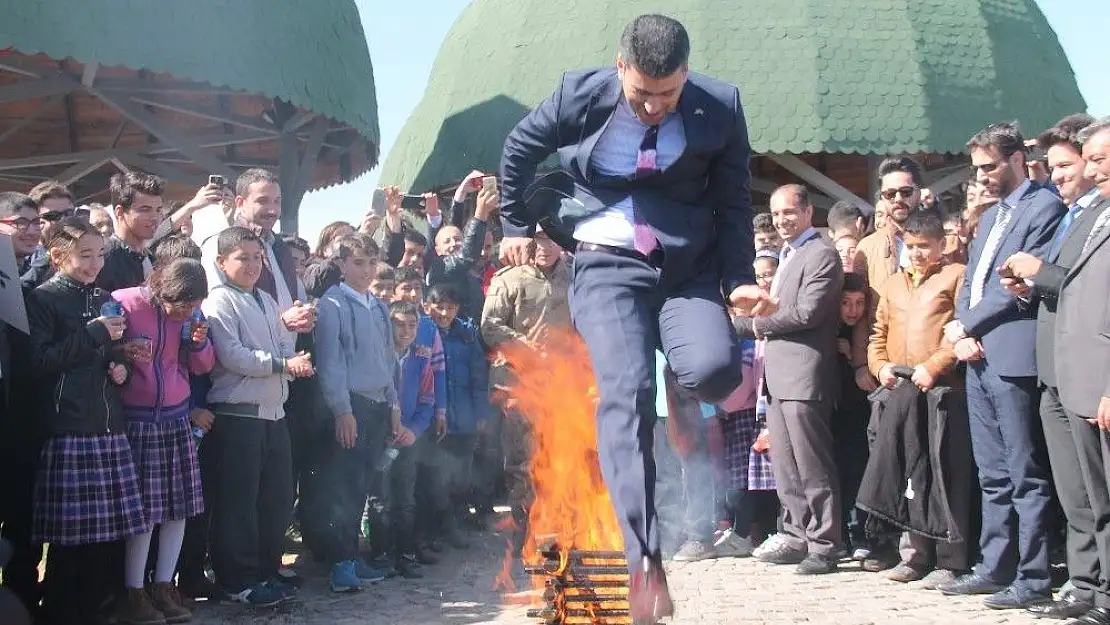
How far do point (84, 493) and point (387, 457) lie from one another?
99.6 inches

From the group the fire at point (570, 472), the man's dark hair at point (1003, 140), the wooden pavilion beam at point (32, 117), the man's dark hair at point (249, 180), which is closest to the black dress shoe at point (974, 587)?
the fire at point (570, 472)

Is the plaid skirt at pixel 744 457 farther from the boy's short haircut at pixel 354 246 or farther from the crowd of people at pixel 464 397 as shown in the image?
the boy's short haircut at pixel 354 246

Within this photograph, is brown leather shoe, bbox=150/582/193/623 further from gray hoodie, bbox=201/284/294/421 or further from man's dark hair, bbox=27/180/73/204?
man's dark hair, bbox=27/180/73/204

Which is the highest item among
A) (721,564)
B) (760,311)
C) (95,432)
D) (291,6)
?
(291,6)

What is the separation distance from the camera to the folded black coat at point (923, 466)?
728cm

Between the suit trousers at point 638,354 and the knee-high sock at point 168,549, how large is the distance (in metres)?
2.77

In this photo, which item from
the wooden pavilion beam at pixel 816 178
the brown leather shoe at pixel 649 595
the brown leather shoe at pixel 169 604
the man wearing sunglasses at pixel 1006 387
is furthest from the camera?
the wooden pavilion beam at pixel 816 178

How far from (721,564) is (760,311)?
3.80 m

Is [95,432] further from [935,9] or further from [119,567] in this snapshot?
[935,9]

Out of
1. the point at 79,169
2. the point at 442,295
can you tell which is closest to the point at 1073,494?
the point at 442,295

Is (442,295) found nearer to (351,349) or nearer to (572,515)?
(351,349)

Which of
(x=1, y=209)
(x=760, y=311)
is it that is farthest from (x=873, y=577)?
(x=1, y=209)

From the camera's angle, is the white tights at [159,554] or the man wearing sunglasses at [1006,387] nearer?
the white tights at [159,554]

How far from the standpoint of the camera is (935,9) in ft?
61.3
